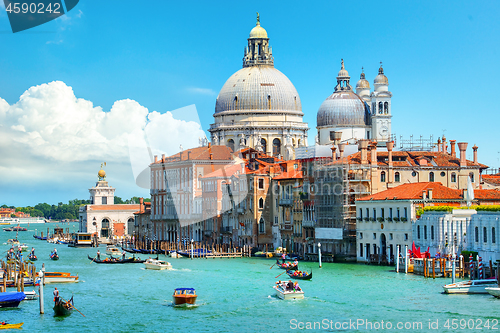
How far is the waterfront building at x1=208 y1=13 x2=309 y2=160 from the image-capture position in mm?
85188

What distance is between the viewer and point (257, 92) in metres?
85.1

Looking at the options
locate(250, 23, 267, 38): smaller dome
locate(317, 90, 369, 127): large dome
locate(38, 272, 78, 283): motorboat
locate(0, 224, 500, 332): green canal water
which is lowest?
locate(0, 224, 500, 332): green canal water

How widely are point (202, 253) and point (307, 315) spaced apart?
29703 mm

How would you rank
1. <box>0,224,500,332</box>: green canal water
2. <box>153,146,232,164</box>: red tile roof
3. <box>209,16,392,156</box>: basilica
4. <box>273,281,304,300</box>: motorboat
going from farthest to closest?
<box>209,16,392,156</box>: basilica < <box>153,146,232,164</box>: red tile roof < <box>273,281,304,300</box>: motorboat < <box>0,224,500,332</box>: green canal water

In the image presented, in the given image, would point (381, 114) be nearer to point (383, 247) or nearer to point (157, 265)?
point (383, 247)

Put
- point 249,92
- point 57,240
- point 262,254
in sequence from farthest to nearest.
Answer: point 57,240, point 249,92, point 262,254

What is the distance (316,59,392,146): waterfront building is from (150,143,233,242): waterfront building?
864 cm

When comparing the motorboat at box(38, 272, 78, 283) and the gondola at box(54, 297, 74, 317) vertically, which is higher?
the motorboat at box(38, 272, 78, 283)

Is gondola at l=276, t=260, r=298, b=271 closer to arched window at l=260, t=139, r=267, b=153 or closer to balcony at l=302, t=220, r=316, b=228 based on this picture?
balcony at l=302, t=220, r=316, b=228

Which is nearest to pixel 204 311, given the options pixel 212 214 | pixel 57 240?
pixel 212 214

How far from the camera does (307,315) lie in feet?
107

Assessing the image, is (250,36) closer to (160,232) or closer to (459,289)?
(160,232)

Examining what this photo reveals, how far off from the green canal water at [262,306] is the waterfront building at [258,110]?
129ft

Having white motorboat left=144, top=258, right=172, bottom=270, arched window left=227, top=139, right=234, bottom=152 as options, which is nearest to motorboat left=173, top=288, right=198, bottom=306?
white motorboat left=144, top=258, right=172, bottom=270
